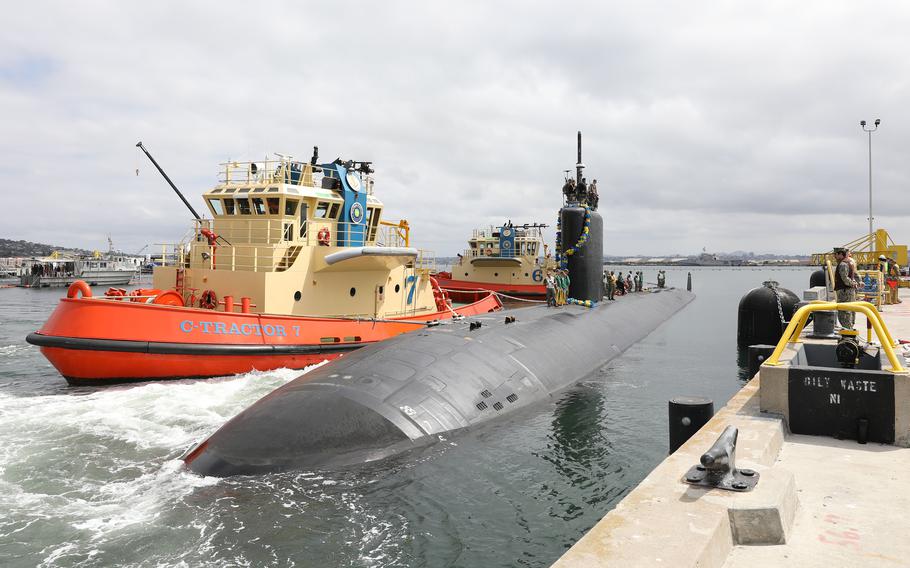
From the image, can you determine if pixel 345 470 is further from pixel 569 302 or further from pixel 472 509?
pixel 569 302

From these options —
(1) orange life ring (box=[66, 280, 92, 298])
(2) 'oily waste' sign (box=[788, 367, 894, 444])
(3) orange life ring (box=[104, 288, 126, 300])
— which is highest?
(1) orange life ring (box=[66, 280, 92, 298])

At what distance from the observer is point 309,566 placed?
5871mm

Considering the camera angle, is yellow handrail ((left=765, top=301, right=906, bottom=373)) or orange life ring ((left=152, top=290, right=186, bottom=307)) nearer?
yellow handrail ((left=765, top=301, right=906, bottom=373))

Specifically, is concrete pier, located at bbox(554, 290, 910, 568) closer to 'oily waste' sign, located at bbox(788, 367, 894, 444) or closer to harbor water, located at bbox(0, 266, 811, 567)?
'oily waste' sign, located at bbox(788, 367, 894, 444)

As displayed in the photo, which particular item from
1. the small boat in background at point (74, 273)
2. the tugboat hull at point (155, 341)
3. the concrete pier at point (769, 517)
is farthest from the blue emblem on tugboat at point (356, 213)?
the small boat in background at point (74, 273)

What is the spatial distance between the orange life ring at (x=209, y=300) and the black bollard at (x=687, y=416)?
12.9 metres

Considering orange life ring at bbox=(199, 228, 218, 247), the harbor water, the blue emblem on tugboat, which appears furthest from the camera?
the blue emblem on tugboat

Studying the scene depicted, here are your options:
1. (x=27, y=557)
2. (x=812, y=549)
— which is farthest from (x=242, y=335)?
(x=812, y=549)

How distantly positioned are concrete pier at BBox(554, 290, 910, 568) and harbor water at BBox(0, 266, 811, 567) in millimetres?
2091

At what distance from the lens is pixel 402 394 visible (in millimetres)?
9414

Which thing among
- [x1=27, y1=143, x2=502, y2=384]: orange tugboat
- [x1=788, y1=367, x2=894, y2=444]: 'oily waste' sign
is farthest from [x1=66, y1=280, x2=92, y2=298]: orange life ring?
[x1=788, y1=367, x2=894, y2=444]: 'oily waste' sign

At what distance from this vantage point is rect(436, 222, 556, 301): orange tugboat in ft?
138

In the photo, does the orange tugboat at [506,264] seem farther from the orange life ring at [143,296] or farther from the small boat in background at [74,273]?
the small boat in background at [74,273]

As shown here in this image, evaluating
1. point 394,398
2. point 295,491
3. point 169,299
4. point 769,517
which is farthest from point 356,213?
point 769,517
